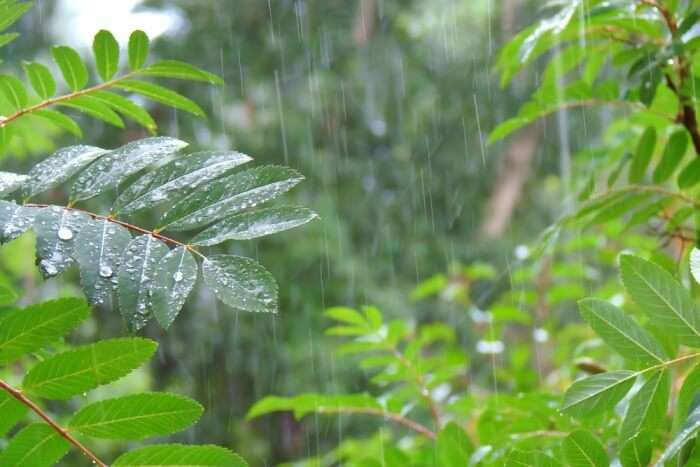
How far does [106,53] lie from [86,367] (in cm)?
41

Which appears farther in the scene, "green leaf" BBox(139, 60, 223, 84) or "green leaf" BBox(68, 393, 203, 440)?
"green leaf" BBox(139, 60, 223, 84)

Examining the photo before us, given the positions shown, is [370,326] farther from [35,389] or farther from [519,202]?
[519,202]

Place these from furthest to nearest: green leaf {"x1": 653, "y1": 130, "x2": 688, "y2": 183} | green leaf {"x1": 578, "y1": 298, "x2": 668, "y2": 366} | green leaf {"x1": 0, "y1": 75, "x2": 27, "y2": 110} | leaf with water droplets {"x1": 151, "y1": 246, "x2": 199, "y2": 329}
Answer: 1. green leaf {"x1": 653, "y1": 130, "x2": 688, "y2": 183}
2. green leaf {"x1": 0, "y1": 75, "x2": 27, "y2": 110}
3. green leaf {"x1": 578, "y1": 298, "x2": 668, "y2": 366}
4. leaf with water droplets {"x1": 151, "y1": 246, "x2": 199, "y2": 329}

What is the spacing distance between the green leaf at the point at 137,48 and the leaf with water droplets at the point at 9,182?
0.27 metres

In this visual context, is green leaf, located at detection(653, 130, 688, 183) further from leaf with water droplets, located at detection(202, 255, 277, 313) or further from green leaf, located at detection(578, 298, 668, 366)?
leaf with water droplets, located at detection(202, 255, 277, 313)

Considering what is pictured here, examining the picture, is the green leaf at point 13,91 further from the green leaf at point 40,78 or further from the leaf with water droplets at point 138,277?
the leaf with water droplets at point 138,277

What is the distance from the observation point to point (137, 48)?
0.96 m

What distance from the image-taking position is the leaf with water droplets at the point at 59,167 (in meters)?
0.76

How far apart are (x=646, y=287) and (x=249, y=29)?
16.2 feet

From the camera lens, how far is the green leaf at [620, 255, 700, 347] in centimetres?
72

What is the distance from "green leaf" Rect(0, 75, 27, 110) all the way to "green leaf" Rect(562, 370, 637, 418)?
67 centimetres

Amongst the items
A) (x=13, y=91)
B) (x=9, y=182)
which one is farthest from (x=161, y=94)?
(x=9, y=182)

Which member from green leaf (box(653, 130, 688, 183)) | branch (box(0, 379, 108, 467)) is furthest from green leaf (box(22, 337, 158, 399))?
green leaf (box(653, 130, 688, 183))

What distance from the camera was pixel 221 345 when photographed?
5.36m
